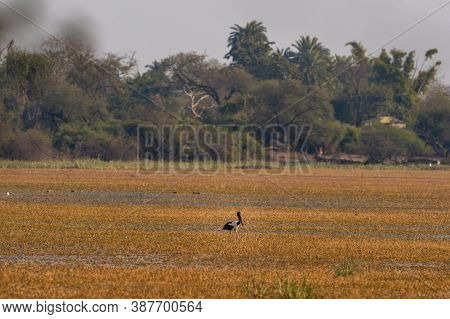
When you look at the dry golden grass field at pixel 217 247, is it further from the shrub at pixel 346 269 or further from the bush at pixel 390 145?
the bush at pixel 390 145

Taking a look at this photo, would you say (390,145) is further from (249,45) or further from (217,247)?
(217,247)

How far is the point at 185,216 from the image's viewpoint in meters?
37.1

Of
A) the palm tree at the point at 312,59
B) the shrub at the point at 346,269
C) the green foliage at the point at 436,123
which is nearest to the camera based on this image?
the shrub at the point at 346,269

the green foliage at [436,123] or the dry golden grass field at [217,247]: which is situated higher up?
the green foliage at [436,123]

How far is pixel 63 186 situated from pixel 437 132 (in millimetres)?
68060

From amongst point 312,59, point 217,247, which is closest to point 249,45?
point 312,59

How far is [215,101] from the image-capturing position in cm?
13075

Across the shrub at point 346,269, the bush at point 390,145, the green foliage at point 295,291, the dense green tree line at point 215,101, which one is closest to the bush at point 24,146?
the dense green tree line at point 215,101

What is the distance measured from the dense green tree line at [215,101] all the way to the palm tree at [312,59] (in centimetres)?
174

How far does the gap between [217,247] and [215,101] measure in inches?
4113

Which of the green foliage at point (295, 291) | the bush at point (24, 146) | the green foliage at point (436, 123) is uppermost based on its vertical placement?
the green foliage at point (436, 123)

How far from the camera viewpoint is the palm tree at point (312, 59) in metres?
150

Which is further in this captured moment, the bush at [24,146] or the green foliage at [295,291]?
the bush at [24,146]
